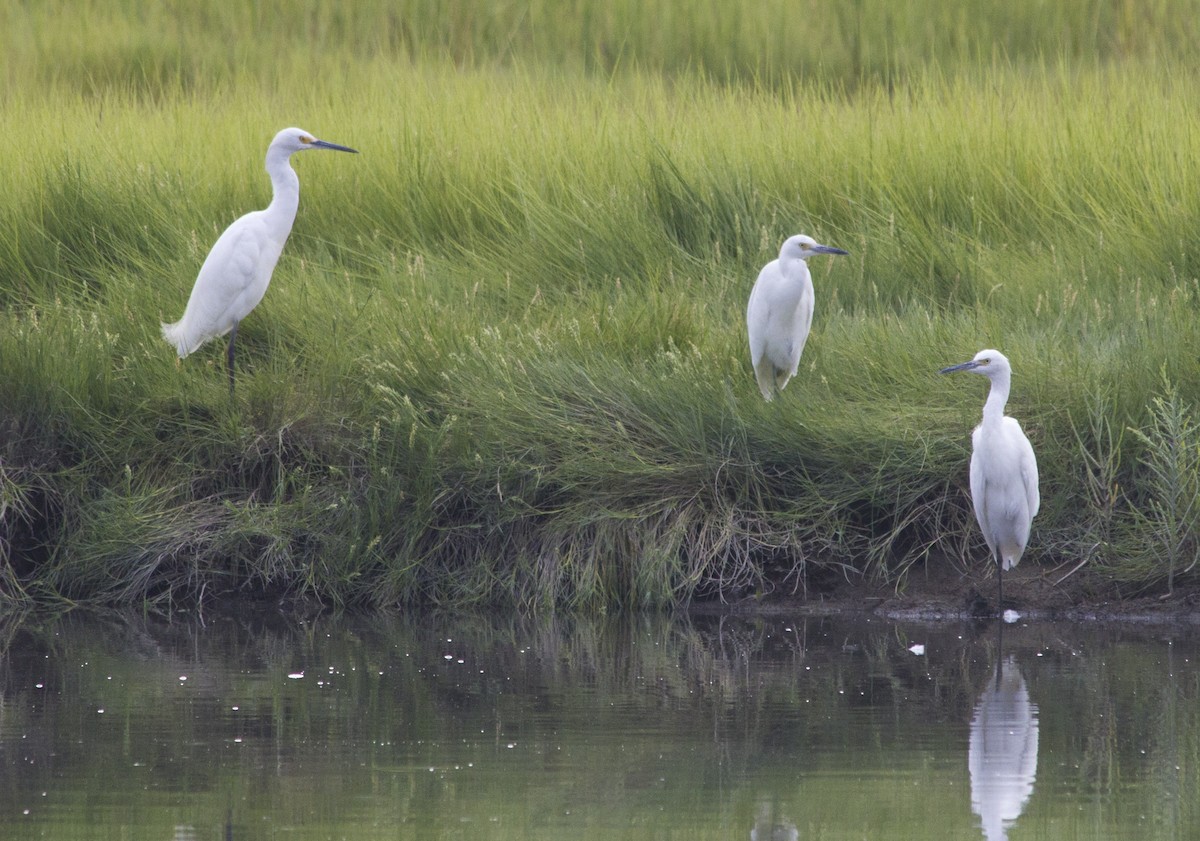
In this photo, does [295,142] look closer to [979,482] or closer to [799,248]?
[799,248]

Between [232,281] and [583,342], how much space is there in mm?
1380

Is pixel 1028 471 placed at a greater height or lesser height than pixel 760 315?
lesser

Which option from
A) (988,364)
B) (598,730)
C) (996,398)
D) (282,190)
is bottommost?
(598,730)

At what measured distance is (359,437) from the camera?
5.85 m

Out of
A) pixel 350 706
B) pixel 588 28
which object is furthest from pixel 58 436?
pixel 588 28

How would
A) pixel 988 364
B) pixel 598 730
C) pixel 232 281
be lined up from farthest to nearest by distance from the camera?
1. pixel 232 281
2. pixel 988 364
3. pixel 598 730

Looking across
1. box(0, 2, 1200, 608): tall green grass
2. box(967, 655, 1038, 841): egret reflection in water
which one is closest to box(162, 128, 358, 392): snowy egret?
box(0, 2, 1200, 608): tall green grass

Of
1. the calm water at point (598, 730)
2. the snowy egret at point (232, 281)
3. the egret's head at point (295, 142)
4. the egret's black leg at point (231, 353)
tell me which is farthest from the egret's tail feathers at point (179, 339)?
the calm water at point (598, 730)

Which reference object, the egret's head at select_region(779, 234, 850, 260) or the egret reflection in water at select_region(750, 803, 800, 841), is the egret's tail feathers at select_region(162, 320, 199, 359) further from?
the egret reflection in water at select_region(750, 803, 800, 841)

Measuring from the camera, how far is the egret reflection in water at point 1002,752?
3.29m

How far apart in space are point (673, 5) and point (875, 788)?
7970mm

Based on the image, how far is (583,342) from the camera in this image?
6039 millimetres

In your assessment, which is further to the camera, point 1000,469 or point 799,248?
point 799,248

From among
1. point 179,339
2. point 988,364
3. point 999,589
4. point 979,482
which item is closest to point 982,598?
→ point 999,589
